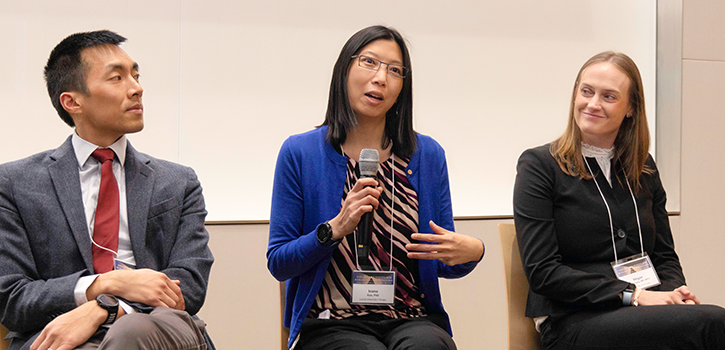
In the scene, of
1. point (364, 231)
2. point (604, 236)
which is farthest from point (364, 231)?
point (604, 236)

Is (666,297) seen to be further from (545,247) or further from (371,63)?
(371,63)

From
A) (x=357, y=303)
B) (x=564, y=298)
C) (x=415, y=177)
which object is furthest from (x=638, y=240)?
(x=357, y=303)

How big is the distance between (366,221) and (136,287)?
26.2 inches

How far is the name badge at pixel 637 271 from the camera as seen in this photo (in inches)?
86.2

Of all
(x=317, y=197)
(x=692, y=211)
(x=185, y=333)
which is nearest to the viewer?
(x=185, y=333)

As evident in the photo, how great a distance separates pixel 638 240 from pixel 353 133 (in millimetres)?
1134

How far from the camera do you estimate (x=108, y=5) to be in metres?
3.15

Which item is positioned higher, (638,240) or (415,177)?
(415,177)

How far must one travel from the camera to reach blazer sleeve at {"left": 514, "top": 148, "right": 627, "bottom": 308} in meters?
2.07

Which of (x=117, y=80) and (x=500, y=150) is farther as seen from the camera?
(x=500, y=150)

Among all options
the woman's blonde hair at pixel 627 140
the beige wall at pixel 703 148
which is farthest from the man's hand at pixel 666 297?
the beige wall at pixel 703 148

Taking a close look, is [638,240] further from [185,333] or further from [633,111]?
[185,333]

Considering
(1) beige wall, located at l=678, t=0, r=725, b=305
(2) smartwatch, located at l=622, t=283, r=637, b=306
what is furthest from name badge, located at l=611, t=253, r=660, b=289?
(1) beige wall, located at l=678, t=0, r=725, b=305

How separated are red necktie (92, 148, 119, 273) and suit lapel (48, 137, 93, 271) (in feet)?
0.11
